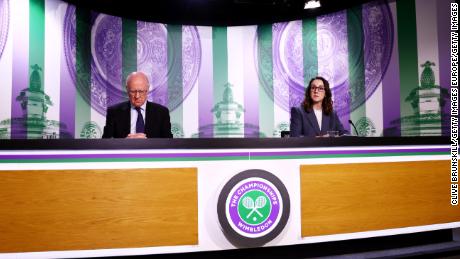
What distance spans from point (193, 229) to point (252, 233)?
377 mm

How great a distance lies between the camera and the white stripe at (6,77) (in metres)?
3.53

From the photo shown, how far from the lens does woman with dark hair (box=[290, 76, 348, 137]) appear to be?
323cm

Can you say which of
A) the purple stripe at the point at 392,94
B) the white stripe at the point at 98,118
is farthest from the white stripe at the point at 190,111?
the purple stripe at the point at 392,94

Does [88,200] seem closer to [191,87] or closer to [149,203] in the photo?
[149,203]

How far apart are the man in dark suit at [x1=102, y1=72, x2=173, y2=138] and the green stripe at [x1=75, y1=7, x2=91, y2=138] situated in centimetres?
155

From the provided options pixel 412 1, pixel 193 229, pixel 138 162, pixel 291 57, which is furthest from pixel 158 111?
pixel 412 1

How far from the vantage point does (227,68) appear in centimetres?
515

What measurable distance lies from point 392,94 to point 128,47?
3.80m

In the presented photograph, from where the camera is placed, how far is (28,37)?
377 centimetres

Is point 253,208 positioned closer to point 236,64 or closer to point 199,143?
point 199,143

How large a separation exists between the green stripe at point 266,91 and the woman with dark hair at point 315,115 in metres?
1.83

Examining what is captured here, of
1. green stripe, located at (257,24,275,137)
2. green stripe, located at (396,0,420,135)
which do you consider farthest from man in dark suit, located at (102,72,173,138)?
green stripe, located at (396,0,420,135)

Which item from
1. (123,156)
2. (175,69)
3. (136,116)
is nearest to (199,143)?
(123,156)

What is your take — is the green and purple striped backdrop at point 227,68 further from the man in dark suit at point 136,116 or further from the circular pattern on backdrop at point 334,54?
the man in dark suit at point 136,116
